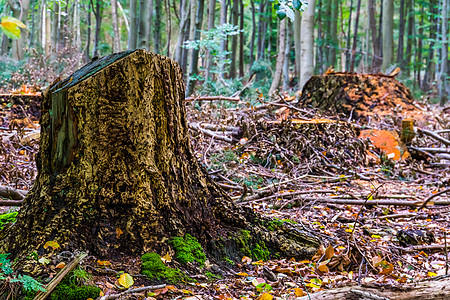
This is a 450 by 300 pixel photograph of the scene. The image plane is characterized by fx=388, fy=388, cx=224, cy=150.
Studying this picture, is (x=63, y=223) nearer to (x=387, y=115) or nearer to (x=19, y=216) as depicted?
(x=19, y=216)

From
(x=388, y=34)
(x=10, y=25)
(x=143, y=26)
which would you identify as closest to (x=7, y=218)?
(x=10, y=25)

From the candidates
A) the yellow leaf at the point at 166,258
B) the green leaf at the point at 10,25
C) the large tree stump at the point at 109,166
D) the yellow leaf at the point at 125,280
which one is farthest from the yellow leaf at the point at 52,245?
the green leaf at the point at 10,25

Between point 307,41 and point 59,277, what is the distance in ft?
33.6

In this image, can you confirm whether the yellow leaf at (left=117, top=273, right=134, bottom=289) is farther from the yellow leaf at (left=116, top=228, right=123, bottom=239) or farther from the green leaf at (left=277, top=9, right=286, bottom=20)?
the green leaf at (left=277, top=9, right=286, bottom=20)

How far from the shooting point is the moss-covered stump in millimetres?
8047

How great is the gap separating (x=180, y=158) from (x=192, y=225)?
42 cm

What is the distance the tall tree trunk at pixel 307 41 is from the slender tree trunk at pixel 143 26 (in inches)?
173

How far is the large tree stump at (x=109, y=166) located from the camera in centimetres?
212

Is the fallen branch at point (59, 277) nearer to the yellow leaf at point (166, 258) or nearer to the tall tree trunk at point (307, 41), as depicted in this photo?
the yellow leaf at point (166, 258)

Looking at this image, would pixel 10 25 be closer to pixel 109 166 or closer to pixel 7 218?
pixel 109 166

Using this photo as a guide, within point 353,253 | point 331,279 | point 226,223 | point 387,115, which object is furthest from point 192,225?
point 387,115

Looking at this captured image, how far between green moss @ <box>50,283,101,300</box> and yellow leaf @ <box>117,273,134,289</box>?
0.41 feet

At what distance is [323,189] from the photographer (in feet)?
15.4

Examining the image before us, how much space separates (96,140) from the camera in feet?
7.03
